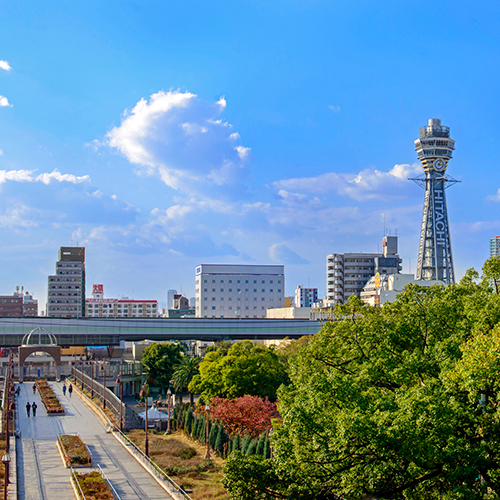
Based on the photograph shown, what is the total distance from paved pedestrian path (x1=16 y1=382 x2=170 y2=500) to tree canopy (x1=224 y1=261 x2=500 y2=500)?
10778mm

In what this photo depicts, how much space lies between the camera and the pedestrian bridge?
97688 millimetres

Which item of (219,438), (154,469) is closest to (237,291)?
(219,438)

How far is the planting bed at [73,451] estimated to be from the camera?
32406 mm

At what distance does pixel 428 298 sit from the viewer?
93.7ft

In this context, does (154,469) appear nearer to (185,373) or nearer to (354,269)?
(185,373)

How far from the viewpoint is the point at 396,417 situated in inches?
658

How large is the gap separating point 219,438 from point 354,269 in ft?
452

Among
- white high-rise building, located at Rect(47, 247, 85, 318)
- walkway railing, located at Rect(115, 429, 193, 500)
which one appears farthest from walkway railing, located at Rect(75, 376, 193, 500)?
white high-rise building, located at Rect(47, 247, 85, 318)

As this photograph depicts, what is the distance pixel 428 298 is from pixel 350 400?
10775 millimetres

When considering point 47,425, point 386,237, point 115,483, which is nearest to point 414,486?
point 115,483

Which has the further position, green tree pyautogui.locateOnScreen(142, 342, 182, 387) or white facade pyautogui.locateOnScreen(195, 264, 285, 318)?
white facade pyautogui.locateOnScreen(195, 264, 285, 318)

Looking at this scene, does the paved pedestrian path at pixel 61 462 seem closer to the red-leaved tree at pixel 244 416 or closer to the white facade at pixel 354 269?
the red-leaved tree at pixel 244 416

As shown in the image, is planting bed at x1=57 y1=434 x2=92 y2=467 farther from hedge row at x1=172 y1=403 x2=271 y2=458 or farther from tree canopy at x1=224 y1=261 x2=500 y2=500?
tree canopy at x1=224 y1=261 x2=500 y2=500

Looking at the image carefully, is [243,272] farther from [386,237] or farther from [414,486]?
[414,486]
